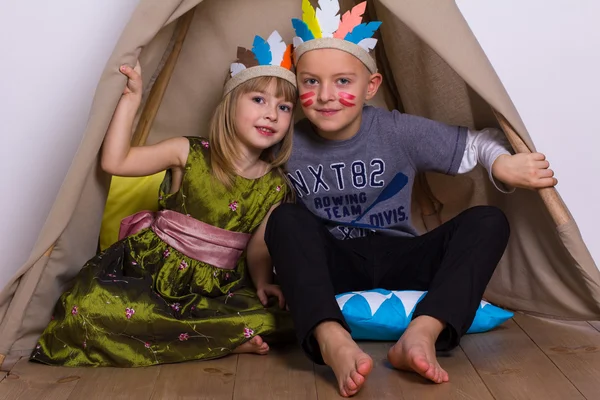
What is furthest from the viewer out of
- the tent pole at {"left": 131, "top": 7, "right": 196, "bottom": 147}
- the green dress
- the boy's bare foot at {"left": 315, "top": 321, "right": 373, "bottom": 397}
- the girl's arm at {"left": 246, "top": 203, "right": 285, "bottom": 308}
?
the tent pole at {"left": 131, "top": 7, "right": 196, "bottom": 147}

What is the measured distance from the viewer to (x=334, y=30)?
2.05m

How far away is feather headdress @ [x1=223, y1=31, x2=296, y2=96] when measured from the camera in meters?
2.10

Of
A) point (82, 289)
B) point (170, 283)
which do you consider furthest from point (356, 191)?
point (82, 289)

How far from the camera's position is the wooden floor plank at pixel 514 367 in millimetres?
1651

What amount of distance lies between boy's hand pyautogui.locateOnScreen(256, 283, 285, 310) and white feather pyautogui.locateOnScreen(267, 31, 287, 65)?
0.53m

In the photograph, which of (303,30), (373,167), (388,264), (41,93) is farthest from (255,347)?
(41,93)

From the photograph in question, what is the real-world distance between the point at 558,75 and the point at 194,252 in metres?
1.34

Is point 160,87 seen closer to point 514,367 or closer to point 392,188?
point 392,188

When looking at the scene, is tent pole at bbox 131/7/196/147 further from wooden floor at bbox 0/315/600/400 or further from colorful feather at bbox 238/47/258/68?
wooden floor at bbox 0/315/600/400

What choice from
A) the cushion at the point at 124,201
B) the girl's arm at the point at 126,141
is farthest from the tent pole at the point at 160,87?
the girl's arm at the point at 126,141

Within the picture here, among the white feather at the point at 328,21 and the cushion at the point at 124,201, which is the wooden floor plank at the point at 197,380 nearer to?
the cushion at the point at 124,201

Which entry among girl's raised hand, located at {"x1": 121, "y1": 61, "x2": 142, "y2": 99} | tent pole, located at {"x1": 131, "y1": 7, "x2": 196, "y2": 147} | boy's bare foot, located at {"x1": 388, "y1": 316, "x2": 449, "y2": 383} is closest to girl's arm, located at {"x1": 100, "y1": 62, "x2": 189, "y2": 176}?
girl's raised hand, located at {"x1": 121, "y1": 61, "x2": 142, "y2": 99}

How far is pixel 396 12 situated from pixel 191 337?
0.83m

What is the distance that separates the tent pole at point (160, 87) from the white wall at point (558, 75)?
2.99 feet
